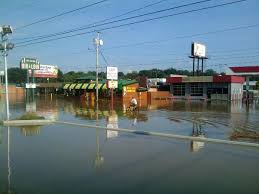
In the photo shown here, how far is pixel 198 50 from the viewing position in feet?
238

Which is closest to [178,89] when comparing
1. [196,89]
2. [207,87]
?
[196,89]

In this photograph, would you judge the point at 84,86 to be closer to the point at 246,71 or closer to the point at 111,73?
the point at 111,73

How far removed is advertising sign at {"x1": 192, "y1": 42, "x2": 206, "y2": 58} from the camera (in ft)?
233

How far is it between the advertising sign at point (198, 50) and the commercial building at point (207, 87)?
7.90 m

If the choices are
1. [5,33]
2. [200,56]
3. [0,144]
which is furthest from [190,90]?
[0,144]

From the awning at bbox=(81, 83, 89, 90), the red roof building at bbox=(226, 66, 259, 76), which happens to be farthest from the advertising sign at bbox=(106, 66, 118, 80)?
the red roof building at bbox=(226, 66, 259, 76)

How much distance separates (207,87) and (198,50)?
1135 cm

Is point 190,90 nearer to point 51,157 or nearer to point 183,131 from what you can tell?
point 183,131

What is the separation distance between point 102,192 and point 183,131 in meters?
11.2

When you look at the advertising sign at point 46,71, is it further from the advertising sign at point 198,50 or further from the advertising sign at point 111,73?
the advertising sign at point 111,73

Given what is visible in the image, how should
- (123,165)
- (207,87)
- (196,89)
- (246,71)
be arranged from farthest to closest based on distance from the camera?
(246,71) < (196,89) < (207,87) < (123,165)

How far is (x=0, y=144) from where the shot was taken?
579 inches

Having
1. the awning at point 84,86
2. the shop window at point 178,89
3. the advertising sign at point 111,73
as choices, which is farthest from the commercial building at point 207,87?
the advertising sign at point 111,73

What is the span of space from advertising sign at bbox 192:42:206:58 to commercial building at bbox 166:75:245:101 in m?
7.90
